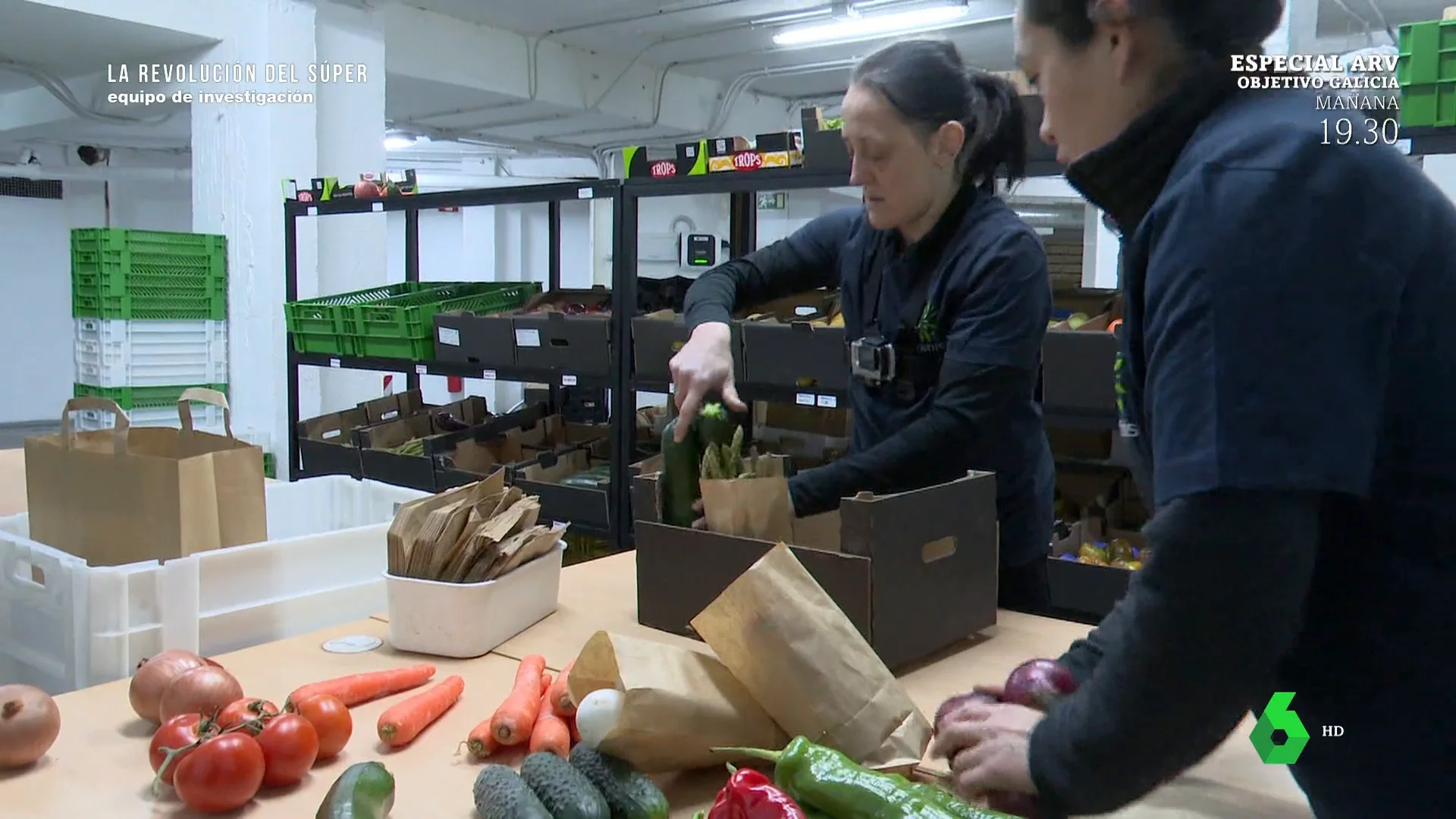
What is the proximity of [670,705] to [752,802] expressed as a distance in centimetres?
21

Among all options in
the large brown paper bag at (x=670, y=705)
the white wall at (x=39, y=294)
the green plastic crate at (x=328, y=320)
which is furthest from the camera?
the white wall at (x=39, y=294)

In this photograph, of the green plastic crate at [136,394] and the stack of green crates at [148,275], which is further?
the green plastic crate at [136,394]

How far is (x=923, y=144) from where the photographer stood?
1.68m

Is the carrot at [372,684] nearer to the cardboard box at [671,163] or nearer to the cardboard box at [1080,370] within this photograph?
the cardboard box at [1080,370]

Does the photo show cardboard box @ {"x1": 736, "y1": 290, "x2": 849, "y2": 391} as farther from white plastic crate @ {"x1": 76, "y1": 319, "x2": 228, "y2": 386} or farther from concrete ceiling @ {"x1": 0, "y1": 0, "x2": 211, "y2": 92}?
concrete ceiling @ {"x1": 0, "y1": 0, "x2": 211, "y2": 92}

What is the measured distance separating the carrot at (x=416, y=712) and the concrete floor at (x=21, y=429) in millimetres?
10088

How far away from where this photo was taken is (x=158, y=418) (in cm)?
537

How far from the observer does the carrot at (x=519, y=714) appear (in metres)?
1.15

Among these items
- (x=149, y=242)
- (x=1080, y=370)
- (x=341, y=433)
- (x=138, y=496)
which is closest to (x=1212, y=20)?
(x=138, y=496)

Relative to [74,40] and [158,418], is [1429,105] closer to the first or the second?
[158,418]

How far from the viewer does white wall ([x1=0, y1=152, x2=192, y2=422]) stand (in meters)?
10.6

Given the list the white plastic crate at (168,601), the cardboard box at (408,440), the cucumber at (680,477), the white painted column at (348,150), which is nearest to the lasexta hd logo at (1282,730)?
the cucumber at (680,477)

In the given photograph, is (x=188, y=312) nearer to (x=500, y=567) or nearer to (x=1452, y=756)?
(x=500, y=567)

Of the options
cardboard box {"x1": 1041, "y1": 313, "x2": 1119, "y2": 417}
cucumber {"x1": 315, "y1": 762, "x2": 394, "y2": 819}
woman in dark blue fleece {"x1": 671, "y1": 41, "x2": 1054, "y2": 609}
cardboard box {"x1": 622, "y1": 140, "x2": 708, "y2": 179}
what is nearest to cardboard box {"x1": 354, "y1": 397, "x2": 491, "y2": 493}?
cardboard box {"x1": 622, "y1": 140, "x2": 708, "y2": 179}
